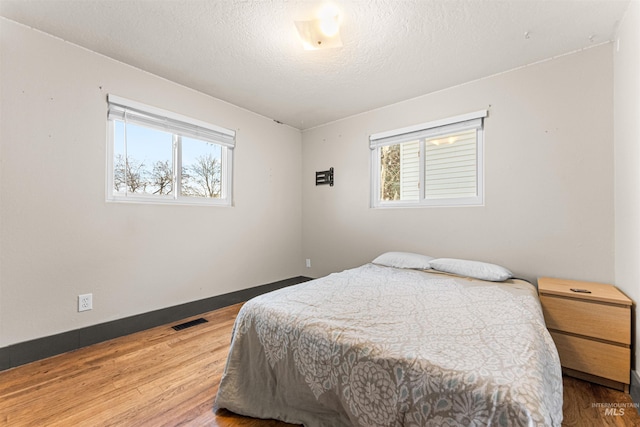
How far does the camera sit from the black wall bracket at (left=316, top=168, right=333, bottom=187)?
146 inches

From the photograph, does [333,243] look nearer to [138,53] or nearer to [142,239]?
[142,239]

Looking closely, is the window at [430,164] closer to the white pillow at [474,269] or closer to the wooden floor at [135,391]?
the white pillow at [474,269]

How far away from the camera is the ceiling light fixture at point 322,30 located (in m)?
1.72

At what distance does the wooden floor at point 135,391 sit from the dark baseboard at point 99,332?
6cm

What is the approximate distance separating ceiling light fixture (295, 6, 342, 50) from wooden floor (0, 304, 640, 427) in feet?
7.51

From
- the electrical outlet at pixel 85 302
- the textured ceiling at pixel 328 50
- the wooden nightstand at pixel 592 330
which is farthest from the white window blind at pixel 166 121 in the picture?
the wooden nightstand at pixel 592 330

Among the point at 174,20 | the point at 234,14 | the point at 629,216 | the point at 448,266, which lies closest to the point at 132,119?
the point at 174,20

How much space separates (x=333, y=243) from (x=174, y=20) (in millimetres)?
2771

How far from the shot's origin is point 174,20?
1.81 m

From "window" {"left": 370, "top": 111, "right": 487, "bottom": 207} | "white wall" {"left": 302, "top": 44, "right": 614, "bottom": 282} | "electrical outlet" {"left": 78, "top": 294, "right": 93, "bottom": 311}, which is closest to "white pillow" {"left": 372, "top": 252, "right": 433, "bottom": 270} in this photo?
"white wall" {"left": 302, "top": 44, "right": 614, "bottom": 282}

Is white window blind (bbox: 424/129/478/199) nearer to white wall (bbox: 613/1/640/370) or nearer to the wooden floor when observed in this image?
white wall (bbox: 613/1/640/370)

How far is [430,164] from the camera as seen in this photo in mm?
2955

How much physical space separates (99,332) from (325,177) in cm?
283

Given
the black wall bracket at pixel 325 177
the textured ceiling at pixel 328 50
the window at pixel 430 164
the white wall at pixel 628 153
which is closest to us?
the white wall at pixel 628 153
